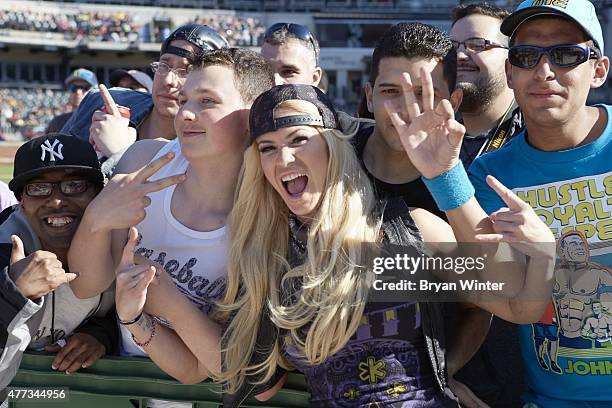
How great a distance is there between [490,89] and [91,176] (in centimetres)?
226

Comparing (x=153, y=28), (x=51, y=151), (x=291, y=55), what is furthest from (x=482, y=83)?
(x=153, y=28)

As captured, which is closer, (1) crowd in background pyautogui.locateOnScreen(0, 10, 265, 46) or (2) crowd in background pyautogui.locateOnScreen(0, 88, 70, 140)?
(2) crowd in background pyautogui.locateOnScreen(0, 88, 70, 140)

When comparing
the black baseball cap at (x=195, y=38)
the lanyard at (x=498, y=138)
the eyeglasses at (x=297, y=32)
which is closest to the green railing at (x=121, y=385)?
the lanyard at (x=498, y=138)

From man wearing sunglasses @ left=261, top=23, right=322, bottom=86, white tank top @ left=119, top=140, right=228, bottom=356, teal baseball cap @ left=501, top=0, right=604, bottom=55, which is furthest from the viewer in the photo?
man wearing sunglasses @ left=261, top=23, right=322, bottom=86

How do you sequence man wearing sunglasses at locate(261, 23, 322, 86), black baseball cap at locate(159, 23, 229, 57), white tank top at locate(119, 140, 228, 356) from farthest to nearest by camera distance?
man wearing sunglasses at locate(261, 23, 322, 86)
black baseball cap at locate(159, 23, 229, 57)
white tank top at locate(119, 140, 228, 356)

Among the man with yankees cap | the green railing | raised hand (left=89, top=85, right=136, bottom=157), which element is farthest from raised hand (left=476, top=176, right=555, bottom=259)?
raised hand (left=89, top=85, right=136, bottom=157)

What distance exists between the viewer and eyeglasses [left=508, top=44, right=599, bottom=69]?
2.55 metres

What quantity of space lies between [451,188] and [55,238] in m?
1.65

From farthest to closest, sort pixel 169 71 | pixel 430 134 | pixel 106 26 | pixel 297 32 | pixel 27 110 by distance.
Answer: pixel 106 26 < pixel 27 110 < pixel 297 32 < pixel 169 71 < pixel 430 134

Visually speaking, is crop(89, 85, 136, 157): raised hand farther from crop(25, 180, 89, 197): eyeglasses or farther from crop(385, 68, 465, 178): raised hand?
crop(385, 68, 465, 178): raised hand

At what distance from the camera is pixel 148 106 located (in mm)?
4844

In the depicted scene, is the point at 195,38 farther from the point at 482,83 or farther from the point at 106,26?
the point at 106,26

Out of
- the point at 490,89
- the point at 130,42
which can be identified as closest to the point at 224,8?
the point at 130,42

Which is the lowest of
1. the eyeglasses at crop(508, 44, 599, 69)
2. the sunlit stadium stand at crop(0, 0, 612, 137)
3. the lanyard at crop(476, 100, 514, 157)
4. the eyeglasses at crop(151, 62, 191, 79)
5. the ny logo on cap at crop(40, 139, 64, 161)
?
the ny logo on cap at crop(40, 139, 64, 161)
